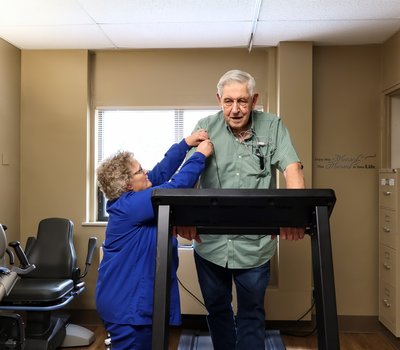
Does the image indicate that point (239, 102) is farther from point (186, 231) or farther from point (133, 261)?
point (133, 261)

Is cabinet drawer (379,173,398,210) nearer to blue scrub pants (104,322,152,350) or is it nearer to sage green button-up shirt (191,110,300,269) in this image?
sage green button-up shirt (191,110,300,269)

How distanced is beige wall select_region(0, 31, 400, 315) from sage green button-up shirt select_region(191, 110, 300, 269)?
6.24 ft

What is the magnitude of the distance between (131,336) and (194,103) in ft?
8.00

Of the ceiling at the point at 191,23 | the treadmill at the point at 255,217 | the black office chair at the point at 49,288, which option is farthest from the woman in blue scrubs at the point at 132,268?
the ceiling at the point at 191,23

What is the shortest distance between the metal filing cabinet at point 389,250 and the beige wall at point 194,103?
14 cm

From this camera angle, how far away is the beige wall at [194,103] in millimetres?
3508

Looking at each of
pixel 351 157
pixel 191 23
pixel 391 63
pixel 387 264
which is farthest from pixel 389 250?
pixel 191 23

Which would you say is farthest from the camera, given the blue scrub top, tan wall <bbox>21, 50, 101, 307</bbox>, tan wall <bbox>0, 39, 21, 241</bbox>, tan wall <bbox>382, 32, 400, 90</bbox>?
tan wall <bbox>21, 50, 101, 307</bbox>

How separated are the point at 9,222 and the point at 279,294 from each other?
234cm

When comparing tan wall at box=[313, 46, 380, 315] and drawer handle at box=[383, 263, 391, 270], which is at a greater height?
tan wall at box=[313, 46, 380, 315]

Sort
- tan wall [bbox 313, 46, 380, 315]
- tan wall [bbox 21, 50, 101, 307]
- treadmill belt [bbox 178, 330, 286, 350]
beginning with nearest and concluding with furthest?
treadmill belt [bbox 178, 330, 286, 350] < tan wall [bbox 313, 46, 380, 315] < tan wall [bbox 21, 50, 101, 307]

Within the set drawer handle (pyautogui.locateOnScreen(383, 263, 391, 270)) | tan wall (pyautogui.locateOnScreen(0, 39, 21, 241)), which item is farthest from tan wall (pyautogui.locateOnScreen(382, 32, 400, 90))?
tan wall (pyautogui.locateOnScreen(0, 39, 21, 241))

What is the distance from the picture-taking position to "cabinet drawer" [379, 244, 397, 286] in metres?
3.11

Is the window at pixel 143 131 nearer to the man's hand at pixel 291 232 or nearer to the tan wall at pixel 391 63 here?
the tan wall at pixel 391 63
